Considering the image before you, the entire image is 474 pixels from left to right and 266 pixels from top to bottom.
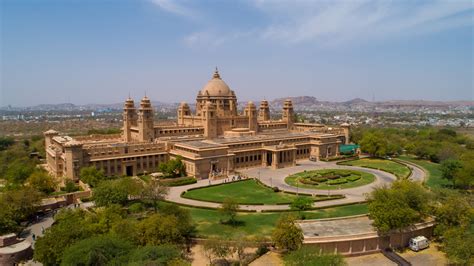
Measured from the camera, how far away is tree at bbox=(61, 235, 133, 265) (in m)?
24.8

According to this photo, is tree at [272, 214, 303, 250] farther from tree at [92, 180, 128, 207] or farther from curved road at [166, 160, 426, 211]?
tree at [92, 180, 128, 207]

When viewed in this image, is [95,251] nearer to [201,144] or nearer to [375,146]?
[201,144]

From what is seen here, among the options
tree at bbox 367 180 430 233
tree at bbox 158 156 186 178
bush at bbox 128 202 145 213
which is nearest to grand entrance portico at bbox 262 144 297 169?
tree at bbox 158 156 186 178

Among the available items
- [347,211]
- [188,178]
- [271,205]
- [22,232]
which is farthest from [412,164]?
[22,232]

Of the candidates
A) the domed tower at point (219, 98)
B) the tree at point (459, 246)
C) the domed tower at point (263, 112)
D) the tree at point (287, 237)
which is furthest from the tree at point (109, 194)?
the domed tower at point (263, 112)

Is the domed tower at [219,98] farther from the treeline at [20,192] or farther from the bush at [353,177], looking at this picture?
the treeline at [20,192]

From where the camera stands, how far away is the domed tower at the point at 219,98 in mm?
89312

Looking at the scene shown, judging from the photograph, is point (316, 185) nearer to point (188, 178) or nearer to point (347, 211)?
point (347, 211)

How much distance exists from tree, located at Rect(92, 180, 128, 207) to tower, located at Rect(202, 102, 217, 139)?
1514 inches

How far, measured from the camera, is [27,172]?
171ft

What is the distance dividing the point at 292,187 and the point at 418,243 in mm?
22242

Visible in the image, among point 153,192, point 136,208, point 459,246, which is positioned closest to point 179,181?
point 153,192

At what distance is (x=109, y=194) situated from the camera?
129ft

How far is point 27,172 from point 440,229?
56776 millimetres
